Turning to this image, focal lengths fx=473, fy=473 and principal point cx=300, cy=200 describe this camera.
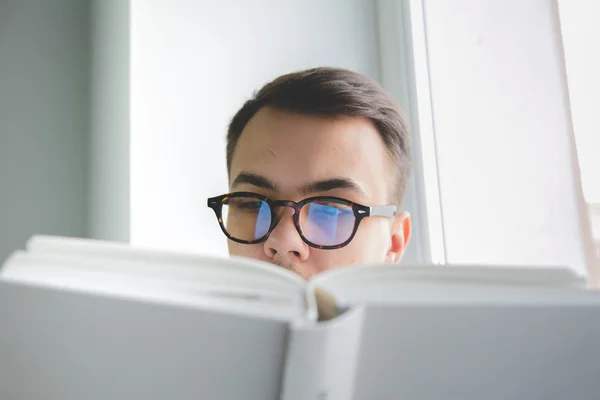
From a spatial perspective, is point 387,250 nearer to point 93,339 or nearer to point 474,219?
point 474,219

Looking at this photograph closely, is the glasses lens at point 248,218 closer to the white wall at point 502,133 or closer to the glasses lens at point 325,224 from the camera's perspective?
the glasses lens at point 325,224

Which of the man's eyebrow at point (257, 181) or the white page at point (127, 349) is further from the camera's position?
the man's eyebrow at point (257, 181)

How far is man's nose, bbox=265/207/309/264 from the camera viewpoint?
742 millimetres

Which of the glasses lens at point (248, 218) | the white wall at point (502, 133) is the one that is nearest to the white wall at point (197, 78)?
the white wall at point (502, 133)

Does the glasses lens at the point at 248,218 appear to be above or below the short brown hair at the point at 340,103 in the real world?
below

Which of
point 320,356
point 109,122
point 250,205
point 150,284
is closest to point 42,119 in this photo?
point 109,122

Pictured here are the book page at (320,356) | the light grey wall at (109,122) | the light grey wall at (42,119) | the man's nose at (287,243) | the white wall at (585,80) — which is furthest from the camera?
the light grey wall at (42,119)

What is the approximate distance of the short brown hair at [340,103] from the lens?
33.7 inches

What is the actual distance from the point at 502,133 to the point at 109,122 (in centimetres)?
100

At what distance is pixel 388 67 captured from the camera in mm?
1422

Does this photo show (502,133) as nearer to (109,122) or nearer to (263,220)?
(263,220)

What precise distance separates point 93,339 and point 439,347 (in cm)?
23

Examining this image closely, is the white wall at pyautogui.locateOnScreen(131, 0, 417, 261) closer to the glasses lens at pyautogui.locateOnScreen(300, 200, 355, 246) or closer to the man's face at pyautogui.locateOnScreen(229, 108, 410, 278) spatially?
the man's face at pyautogui.locateOnScreen(229, 108, 410, 278)

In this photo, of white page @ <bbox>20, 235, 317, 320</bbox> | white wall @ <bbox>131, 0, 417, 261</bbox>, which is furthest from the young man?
white page @ <bbox>20, 235, 317, 320</bbox>
